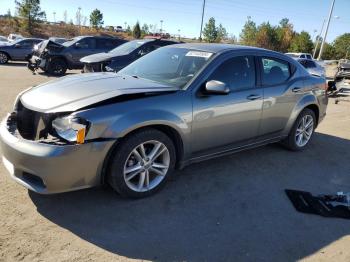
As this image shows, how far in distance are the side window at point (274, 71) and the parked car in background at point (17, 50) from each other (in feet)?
56.9

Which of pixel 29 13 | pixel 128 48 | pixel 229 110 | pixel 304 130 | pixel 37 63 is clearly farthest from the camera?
pixel 29 13

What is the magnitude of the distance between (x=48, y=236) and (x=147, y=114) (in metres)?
1.46

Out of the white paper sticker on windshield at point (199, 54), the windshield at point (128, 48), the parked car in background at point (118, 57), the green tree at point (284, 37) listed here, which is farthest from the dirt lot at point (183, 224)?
the green tree at point (284, 37)

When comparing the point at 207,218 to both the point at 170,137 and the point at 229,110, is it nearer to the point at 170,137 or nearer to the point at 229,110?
the point at 170,137

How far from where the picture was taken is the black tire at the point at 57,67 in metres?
14.7

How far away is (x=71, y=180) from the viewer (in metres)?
3.37

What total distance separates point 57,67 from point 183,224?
42.3ft

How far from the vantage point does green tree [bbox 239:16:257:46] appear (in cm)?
5759

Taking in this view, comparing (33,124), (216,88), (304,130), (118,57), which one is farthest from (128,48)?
(33,124)

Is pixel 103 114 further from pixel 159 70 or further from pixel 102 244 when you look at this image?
pixel 159 70

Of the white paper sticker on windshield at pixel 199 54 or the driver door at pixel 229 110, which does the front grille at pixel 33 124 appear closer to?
the driver door at pixel 229 110

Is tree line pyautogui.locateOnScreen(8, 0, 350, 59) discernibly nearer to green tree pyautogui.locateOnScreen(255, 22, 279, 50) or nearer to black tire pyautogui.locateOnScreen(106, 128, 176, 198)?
green tree pyautogui.locateOnScreen(255, 22, 279, 50)

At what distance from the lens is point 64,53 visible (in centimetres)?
1484

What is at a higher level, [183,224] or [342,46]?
[342,46]
